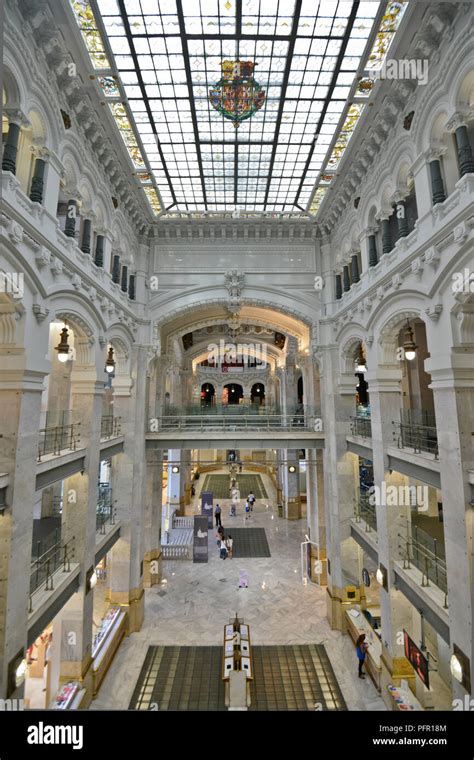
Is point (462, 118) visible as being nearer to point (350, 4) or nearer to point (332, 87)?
point (350, 4)

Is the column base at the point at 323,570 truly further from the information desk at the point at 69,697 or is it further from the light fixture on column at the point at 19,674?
the light fixture on column at the point at 19,674

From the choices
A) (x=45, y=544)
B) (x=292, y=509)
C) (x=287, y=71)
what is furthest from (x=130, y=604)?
(x=287, y=71)

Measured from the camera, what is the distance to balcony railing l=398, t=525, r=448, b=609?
7.60m

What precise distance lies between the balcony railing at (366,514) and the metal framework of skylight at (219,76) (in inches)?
430

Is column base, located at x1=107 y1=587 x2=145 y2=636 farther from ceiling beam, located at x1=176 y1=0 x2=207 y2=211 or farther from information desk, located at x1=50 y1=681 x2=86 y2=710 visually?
ceiling beam, located at x1=176 y1=0 x2=207 y2=211

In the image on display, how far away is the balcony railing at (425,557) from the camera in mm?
7598

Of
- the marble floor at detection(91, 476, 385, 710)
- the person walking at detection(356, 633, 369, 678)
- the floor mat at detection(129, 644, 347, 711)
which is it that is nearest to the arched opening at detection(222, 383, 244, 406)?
the marble floor at detection(91, 476, 385, 710)

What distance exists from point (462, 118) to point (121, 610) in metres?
15.8

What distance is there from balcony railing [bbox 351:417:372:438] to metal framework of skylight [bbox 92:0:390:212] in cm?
822

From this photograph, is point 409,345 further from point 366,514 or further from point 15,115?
A: point 15,115

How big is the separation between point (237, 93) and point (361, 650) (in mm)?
14887

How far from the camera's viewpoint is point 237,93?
8.59 m

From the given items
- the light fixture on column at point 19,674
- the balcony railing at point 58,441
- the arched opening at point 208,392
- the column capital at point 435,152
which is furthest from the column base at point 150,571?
the arched opening at point 208,392

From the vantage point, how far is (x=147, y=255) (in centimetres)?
1451
